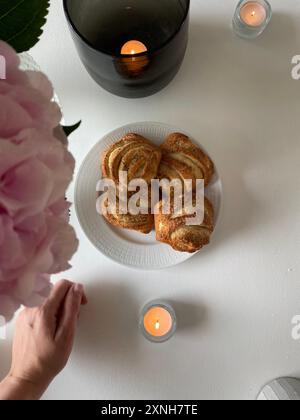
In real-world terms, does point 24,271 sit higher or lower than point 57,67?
lower

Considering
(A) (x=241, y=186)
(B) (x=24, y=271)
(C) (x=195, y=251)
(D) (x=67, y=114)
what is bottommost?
(B) (x=24, y=271)

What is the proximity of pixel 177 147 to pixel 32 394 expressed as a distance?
427 mm

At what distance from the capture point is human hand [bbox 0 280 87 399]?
65 cm

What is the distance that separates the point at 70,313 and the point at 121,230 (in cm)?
15

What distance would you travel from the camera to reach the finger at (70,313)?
2.16 feet

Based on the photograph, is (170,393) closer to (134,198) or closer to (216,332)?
(216,332)

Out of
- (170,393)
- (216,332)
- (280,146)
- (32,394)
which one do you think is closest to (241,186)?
(280,146)

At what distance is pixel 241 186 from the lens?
0.69m

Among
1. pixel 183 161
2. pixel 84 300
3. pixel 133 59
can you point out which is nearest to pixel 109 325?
pixel 84 300

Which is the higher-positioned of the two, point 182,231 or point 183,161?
point 183,161

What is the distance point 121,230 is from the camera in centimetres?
68

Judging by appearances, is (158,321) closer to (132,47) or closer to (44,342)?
(44,342)

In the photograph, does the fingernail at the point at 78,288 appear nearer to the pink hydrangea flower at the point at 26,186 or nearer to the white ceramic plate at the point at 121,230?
the white ceramic plate at the point at 121,230

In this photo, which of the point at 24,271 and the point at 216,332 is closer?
the point at 24,271
